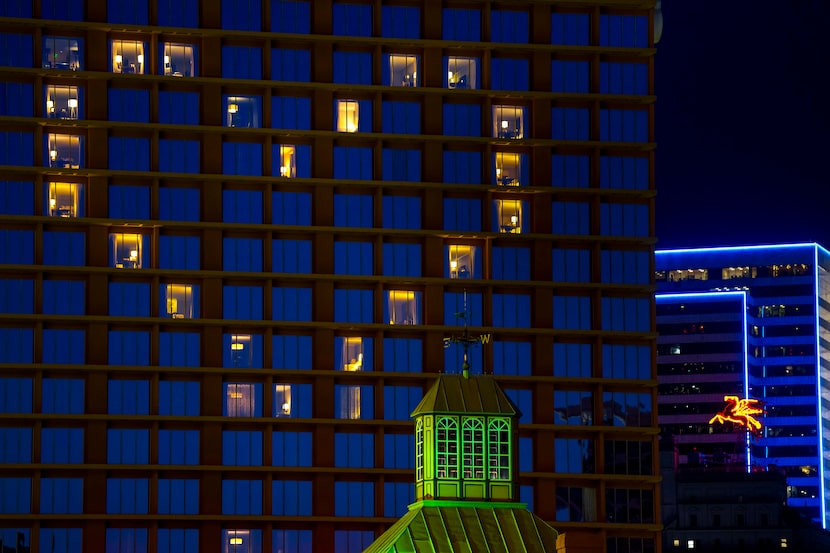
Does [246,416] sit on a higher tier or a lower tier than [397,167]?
lower

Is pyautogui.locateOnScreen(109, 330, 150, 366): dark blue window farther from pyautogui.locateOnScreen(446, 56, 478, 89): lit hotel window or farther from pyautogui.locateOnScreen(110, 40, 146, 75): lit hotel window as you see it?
pyautogui.locateOnScreen(446, 56, 478, 89): lit hotel window

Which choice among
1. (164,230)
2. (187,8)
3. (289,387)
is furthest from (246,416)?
(187,8)

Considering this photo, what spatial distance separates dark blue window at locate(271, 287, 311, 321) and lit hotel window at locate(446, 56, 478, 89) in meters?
20.0

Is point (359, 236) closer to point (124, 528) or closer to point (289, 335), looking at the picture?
point (289, 335)

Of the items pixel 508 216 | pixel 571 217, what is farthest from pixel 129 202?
pixel 571 217

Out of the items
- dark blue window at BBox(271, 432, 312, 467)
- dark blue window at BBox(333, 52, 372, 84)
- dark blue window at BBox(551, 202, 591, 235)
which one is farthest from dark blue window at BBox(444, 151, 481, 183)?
dark blue window at BBox(271, 432, 312, 467)

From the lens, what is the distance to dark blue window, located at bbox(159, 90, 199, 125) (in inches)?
6053

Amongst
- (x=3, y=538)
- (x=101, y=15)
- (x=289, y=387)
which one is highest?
(x=101, y=15)

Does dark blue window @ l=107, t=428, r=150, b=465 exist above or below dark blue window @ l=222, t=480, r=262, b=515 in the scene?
above

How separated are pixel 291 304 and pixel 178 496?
55.1 feet

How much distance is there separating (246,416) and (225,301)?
8860 millimetres

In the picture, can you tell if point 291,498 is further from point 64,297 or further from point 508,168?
point 508,168

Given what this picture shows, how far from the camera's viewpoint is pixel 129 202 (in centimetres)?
15212

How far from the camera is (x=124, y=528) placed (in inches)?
5822
